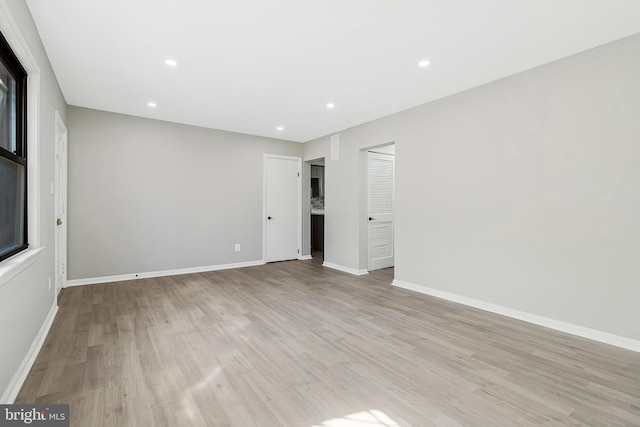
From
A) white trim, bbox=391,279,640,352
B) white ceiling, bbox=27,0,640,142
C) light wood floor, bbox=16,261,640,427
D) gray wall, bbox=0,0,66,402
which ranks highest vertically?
white ceiling, bbox=27,0,640,142

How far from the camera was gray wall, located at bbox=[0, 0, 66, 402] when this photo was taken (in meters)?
1.69

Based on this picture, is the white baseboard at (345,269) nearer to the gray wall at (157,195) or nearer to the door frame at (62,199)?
the gray wall at (157,195)

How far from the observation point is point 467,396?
178 centimetres

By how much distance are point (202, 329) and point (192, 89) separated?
2.69 metres

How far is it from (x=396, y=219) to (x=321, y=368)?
106 inches

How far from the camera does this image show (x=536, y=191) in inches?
114

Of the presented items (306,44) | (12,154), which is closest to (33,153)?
(12,154)

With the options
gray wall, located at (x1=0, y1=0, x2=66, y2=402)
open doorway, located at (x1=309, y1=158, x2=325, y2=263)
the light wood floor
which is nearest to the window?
gray wall, located at (x1=0, y1=0, x2=66, y2=402)

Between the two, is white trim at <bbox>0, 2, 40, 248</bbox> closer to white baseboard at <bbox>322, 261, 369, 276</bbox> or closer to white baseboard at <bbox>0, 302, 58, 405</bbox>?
white baseboard at <bbox>0, 302, 58, 405</bbox>

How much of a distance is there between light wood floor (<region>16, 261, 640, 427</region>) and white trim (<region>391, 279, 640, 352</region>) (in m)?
0.10

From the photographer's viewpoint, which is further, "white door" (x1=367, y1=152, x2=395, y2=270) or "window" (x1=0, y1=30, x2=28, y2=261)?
"white door" (x1=367, y1=152, x2=395, y2=270)

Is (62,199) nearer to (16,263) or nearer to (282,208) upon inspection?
(16,263)

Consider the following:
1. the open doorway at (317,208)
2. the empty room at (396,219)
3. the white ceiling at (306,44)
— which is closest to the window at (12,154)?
the empty room at (396,219)

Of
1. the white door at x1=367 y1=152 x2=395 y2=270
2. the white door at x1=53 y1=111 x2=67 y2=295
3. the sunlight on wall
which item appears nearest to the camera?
the sunlight on wall
